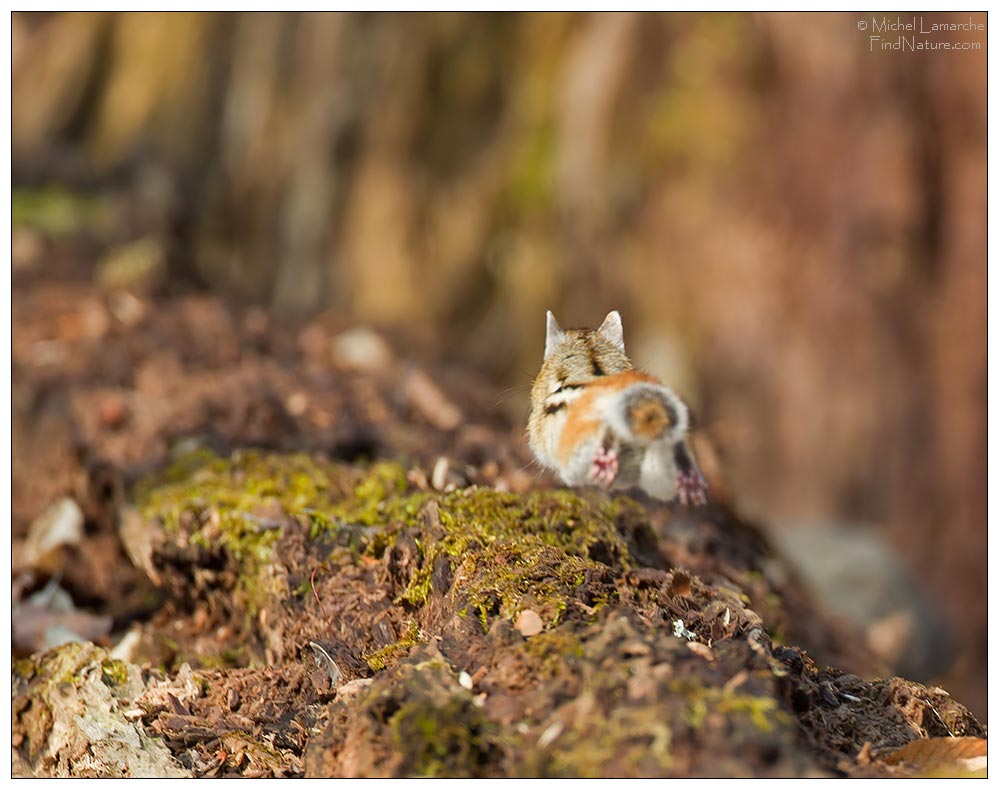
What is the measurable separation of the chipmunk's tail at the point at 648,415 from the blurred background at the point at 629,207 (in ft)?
12.3

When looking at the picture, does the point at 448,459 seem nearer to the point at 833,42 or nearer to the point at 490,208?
the point at 490,208

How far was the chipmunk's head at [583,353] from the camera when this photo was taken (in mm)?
2602

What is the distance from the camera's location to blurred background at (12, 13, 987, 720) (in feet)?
21.8

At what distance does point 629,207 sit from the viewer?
724 centimetres

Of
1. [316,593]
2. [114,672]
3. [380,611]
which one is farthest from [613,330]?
[114,672]

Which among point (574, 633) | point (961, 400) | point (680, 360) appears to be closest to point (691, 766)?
point (574, 633)

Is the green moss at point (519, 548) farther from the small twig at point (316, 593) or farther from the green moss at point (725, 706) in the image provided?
the green moss at point (725, 706)

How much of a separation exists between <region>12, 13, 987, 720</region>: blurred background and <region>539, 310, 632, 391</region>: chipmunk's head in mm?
3368

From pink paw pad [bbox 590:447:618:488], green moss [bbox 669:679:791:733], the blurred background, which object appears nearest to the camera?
green moss [bbox 669:679:791:733]

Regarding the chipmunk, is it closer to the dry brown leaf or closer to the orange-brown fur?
the orange-brown fur

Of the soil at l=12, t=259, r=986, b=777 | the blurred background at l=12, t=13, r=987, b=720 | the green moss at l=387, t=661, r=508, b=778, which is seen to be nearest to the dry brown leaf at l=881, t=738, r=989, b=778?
the soil at l=12, t=259, r=986, b=777

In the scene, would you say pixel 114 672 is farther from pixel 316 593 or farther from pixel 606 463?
pixel 606 463

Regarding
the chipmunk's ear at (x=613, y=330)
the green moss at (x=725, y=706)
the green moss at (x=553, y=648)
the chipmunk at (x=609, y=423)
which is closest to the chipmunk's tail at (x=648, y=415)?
the chipmunk at (x=609, y=423)

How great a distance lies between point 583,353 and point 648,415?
0.34 meters
